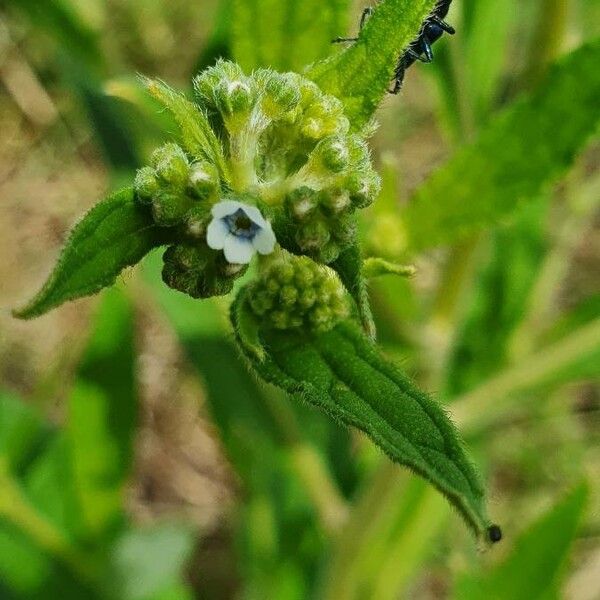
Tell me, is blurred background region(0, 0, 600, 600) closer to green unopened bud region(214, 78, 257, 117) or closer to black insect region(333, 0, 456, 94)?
black insect region(333, 0, 456, 94)

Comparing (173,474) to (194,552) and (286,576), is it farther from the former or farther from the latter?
(286,576)

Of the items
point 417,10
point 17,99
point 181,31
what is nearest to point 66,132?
point 17,99

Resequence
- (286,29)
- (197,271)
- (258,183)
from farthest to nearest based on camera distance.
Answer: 1. (286,29)
2. (258,183)
3. (197,271)

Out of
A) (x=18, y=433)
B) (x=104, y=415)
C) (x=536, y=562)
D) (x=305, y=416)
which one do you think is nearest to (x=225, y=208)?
(x=104, y=415)

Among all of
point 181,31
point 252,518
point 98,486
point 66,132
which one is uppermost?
point 181,31

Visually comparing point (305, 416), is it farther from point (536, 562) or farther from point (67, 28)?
point (67, 28)

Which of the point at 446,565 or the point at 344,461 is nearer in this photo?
the point at 344,461

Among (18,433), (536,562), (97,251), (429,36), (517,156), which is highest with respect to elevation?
(429,36)
